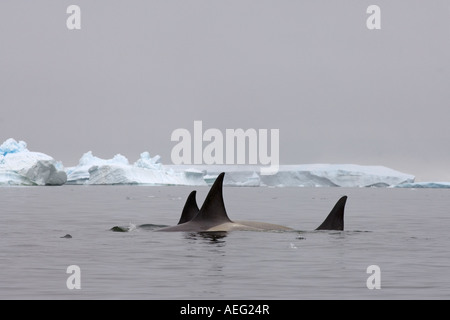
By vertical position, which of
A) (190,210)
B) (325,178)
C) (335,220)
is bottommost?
(325,178)

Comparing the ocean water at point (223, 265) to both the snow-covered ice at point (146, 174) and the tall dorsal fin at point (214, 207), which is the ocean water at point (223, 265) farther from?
the snow-covered ice at point (146, 174)

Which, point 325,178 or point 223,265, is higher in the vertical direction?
point 223,265

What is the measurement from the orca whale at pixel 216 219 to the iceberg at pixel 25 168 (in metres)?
114

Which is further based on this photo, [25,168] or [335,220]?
[25,168]

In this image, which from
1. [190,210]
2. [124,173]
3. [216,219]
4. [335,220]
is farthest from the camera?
[124,173]

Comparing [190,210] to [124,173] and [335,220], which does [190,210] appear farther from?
[124,173]

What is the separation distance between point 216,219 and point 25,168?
120935 millimetres

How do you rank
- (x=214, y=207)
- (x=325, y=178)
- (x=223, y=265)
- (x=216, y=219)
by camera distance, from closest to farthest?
(x=223, y=265) < (x=214, y=207) < (x=216, y=219) < (x=325, y=178)

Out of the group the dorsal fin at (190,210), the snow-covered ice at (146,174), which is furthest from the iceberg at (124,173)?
the dorsal fin at (190,210)

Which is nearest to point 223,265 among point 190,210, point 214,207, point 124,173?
point 214,207

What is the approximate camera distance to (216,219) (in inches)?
1052
